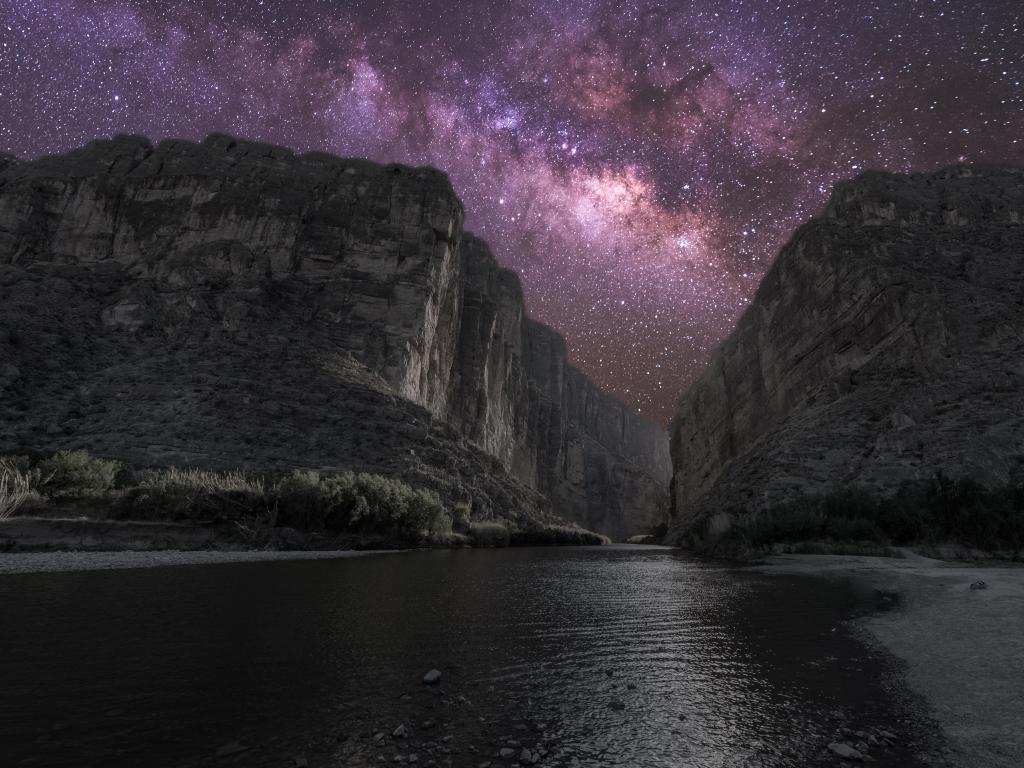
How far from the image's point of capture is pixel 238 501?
26.2m

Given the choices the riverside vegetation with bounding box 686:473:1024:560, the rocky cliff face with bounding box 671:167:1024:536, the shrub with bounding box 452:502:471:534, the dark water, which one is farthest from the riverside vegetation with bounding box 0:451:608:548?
the rocky cliff face with bounding box 671:167:1024:536

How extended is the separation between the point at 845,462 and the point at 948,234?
35490 millimetres

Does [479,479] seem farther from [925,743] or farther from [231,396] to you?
[925,743]

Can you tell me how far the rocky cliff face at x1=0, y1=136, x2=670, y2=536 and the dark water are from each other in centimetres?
2783

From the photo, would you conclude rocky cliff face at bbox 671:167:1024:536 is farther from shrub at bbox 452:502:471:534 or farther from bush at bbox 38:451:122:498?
bush at bbox 38:451:122:498

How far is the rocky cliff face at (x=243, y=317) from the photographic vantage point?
124 feet

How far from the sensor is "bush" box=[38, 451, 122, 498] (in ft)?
77.2

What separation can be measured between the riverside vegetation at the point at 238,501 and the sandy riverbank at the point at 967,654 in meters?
23.7

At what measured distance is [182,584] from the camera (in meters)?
12.7

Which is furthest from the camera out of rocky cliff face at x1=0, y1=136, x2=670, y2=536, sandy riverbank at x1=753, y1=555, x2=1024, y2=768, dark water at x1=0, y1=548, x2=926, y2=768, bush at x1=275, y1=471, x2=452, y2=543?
rocky cliff face at x1=0, y1=136, x2=670, y2=536

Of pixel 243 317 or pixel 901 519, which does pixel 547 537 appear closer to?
pixel 901 519

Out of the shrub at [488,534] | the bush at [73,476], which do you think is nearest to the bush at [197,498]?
the bush at [73,476]

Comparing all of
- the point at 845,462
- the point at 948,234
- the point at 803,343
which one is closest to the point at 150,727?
the point at 845,462

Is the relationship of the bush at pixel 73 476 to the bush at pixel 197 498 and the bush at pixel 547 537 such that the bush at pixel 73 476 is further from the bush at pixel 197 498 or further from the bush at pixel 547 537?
the bush at pixel 547 537
